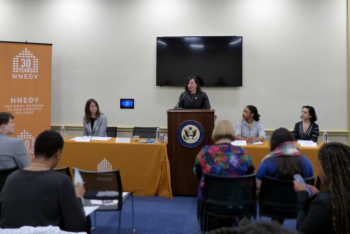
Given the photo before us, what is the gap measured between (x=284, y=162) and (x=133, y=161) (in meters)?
2.18

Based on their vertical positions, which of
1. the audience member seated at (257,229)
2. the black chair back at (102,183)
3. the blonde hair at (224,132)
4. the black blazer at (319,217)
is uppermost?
the blonde hair at (224,132)

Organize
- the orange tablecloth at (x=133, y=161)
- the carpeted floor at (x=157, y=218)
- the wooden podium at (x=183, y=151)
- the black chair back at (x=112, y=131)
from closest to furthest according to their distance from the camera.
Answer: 1. the carpeted floor at (x=157, y=218)
2. the wooden podium at (x=183, y=151)
3. the orange tablecloth at (x=133, y=161)
4. the black chair back at (x=112, y=131)

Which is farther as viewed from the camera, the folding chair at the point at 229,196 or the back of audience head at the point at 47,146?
the folding chair at the point at 229,196

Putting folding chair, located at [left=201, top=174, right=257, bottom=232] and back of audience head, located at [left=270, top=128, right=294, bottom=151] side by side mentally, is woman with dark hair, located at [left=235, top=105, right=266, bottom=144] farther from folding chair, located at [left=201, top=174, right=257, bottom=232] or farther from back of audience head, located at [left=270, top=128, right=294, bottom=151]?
folding chair, located at [left=201, top=174, right=257, bottom=232]

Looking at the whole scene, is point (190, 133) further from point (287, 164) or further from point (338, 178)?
point (338, 178)

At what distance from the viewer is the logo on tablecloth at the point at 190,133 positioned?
3.90m

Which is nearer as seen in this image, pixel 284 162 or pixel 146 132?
pixel 284 162

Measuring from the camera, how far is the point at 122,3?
5.68 meters

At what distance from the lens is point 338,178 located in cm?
139

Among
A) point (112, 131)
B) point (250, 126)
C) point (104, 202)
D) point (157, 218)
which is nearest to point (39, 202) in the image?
point (104, 202)

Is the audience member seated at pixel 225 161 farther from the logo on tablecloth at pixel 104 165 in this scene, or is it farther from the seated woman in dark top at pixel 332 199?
the logo on tablecloth at pixel 104 165

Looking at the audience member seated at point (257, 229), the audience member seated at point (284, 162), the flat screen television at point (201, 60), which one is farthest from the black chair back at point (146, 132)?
the audience member seated at point (257, 229)

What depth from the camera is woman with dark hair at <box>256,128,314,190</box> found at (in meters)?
2.38

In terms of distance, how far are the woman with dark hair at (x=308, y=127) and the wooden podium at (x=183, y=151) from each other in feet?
4.77
